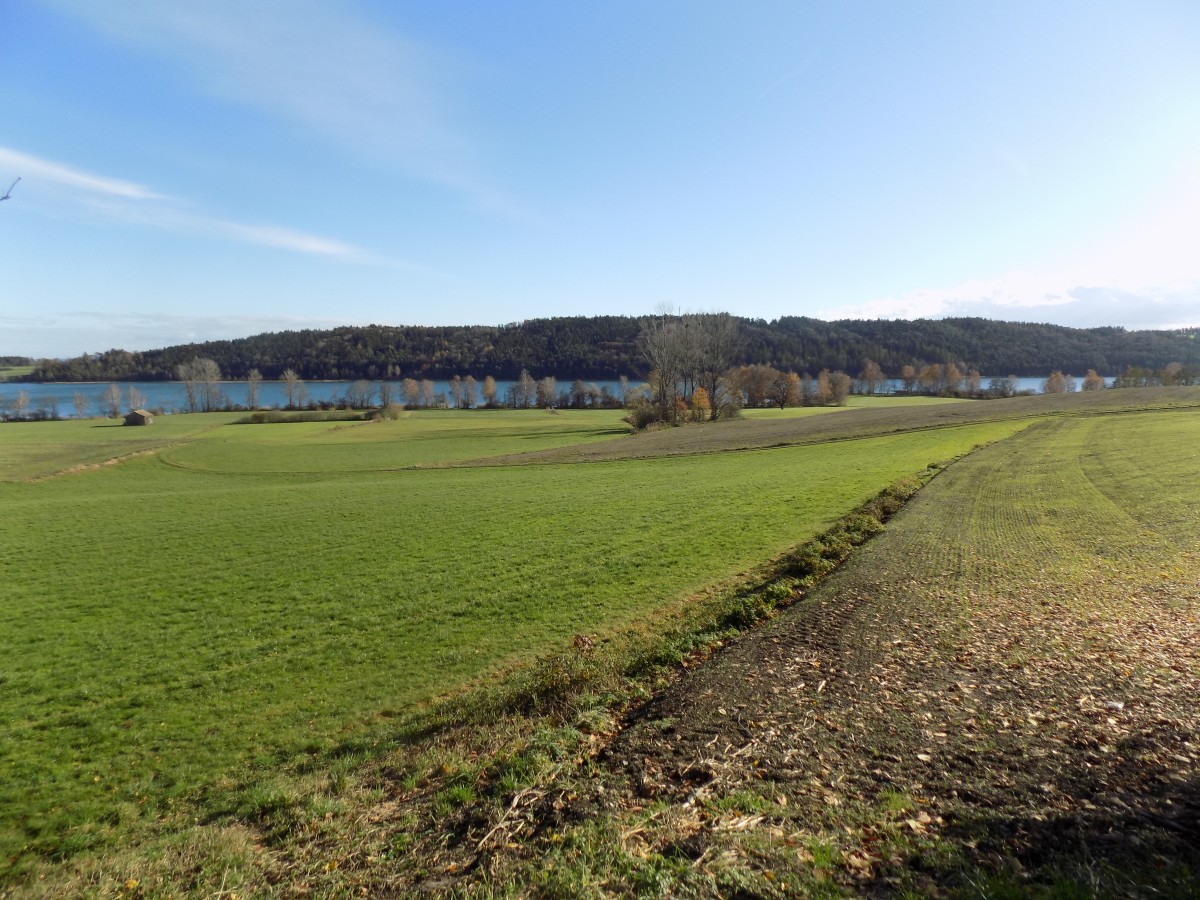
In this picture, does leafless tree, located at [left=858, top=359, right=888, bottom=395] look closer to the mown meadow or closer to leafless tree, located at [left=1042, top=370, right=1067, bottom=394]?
leafless tree, located at [left=1042, top=370, right=1067, bottom=394]

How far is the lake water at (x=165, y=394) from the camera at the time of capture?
13886 cm

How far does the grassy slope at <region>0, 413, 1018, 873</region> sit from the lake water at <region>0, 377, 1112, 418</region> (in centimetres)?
9731

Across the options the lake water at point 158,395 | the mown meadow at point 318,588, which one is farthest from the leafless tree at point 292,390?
the mown meadow at point 318,588

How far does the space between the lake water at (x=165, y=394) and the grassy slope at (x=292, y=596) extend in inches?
3831

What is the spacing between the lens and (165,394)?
180 m

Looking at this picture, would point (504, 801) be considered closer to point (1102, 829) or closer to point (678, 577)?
point (1102, 829)

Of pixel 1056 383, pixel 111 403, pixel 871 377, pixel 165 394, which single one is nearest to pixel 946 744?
pixel 1056 383

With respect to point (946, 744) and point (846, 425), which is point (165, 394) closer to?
point (846, 425)

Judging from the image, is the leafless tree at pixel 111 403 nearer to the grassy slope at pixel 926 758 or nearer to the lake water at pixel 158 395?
the lake water at pixel 158 395

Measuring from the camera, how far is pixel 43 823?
7492 millimetres

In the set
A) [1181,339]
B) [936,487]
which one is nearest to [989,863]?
[936,487]

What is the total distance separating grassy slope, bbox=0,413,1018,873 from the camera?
9.25 m

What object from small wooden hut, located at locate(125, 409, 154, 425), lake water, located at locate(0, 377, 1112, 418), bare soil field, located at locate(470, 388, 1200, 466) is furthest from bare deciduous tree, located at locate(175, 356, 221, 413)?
bare soil field, located at locate(470, 388, 1200, 466)

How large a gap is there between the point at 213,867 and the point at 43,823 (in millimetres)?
3557
